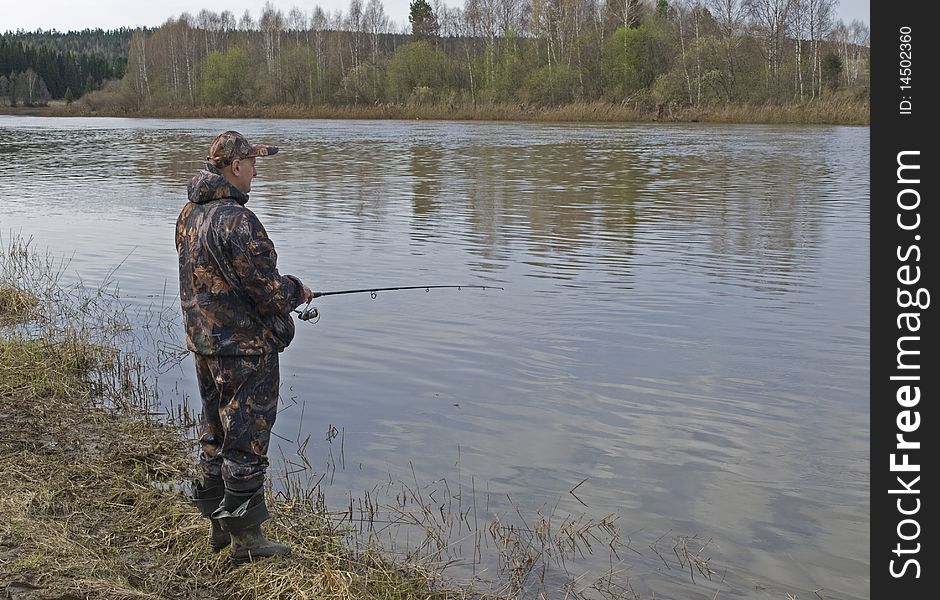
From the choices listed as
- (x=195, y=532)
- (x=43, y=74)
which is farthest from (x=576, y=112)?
(x=43, y=74)

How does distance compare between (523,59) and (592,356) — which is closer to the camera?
(592,356)

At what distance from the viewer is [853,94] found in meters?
47.3

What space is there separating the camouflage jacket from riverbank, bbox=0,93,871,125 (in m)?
42.1

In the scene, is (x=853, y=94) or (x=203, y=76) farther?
(x=203, y=76)

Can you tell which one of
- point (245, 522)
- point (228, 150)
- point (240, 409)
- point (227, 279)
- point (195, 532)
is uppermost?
point (228, 150)

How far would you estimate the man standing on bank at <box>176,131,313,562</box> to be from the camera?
12.6ft

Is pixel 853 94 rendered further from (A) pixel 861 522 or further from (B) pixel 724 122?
(A) pixel 861 522

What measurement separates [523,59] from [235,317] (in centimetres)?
6496

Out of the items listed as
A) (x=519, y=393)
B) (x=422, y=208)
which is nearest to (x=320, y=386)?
(x=519, y=393)

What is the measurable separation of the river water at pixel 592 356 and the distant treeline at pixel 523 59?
3530 centimetres

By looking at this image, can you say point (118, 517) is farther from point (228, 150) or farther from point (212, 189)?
point (228, 150)

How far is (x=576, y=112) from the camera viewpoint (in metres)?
53.7

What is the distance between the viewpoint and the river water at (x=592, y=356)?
203 inches

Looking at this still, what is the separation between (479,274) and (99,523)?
6.82m
